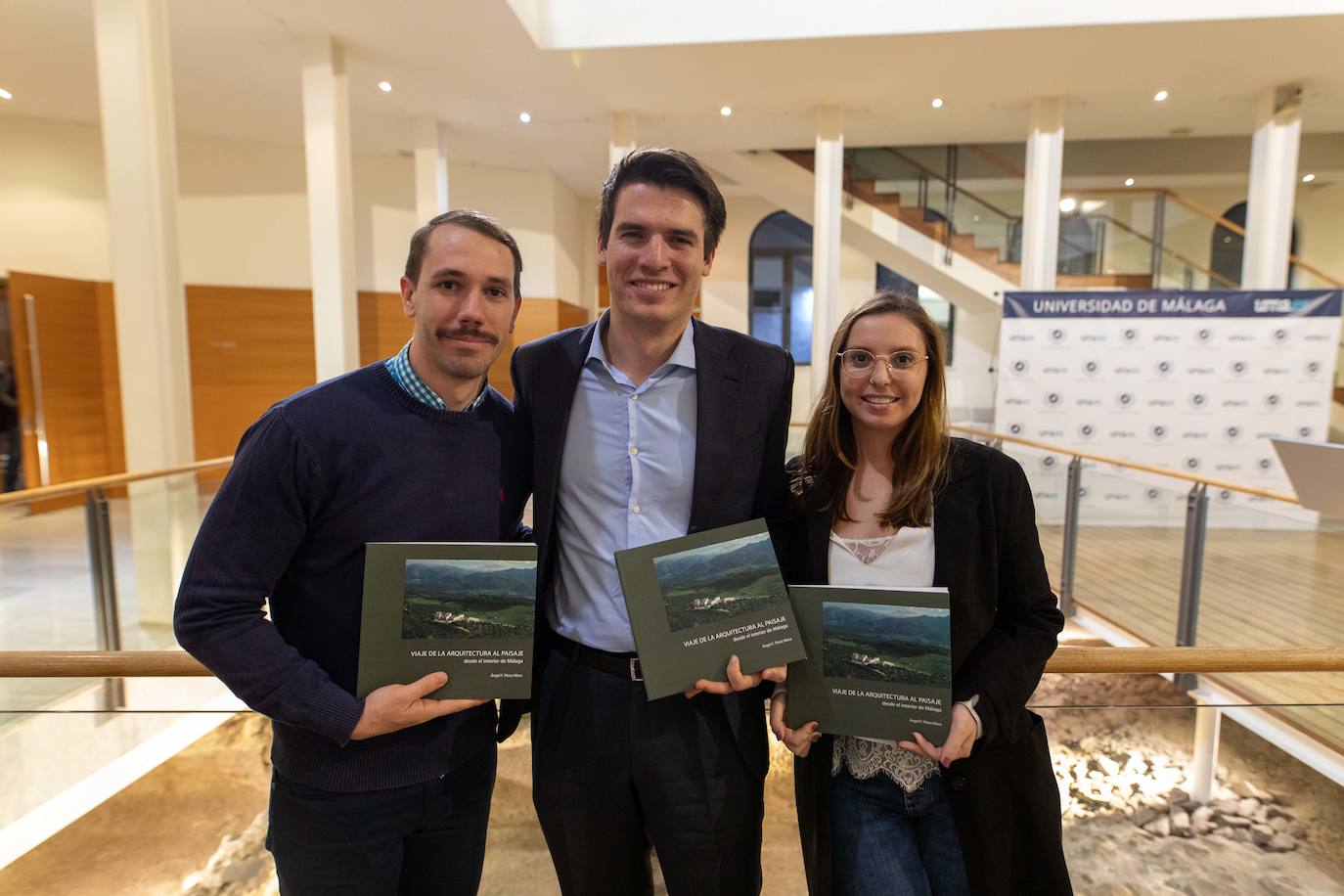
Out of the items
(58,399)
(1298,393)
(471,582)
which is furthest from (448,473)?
(58,399)

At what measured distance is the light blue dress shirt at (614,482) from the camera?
139 centimetres

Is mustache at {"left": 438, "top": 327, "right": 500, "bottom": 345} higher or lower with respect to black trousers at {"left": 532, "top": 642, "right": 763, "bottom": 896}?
A: higher

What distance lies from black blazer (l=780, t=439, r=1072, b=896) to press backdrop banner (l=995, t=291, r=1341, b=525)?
617 cm

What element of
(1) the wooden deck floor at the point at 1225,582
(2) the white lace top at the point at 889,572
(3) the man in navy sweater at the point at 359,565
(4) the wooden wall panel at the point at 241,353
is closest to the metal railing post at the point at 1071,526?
(1) the wooden deck floor at the point at 1225,582

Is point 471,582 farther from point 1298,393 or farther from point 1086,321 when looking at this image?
point 1298,393

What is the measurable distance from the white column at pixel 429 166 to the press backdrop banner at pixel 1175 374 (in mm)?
6270

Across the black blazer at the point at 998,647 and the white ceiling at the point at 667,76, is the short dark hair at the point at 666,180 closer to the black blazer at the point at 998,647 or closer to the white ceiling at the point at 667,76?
the black blazer at the point at 998,647

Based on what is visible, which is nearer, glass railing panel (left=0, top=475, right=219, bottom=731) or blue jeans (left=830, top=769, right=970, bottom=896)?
blue jeans (left=830, top=769, right=970, bottom=896)

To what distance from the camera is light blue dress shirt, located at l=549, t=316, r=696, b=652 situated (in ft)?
4.55

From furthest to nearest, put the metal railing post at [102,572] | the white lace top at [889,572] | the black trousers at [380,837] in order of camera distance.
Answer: the metal railing post at [102,572], the white lace top at [889,572], the black trousers at [380,837]

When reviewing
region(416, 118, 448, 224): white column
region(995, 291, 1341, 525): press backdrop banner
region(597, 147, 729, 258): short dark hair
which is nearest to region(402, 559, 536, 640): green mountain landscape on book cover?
region(597, 147, 729, 258): short dark hair

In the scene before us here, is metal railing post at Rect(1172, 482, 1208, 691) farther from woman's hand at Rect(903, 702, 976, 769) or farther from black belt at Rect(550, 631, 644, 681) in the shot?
black belt at Rect(550, 631, 644, 681)

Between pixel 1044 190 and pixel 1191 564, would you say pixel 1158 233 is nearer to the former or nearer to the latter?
pixel 1044 190

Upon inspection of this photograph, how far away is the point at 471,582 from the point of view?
1168 mm
